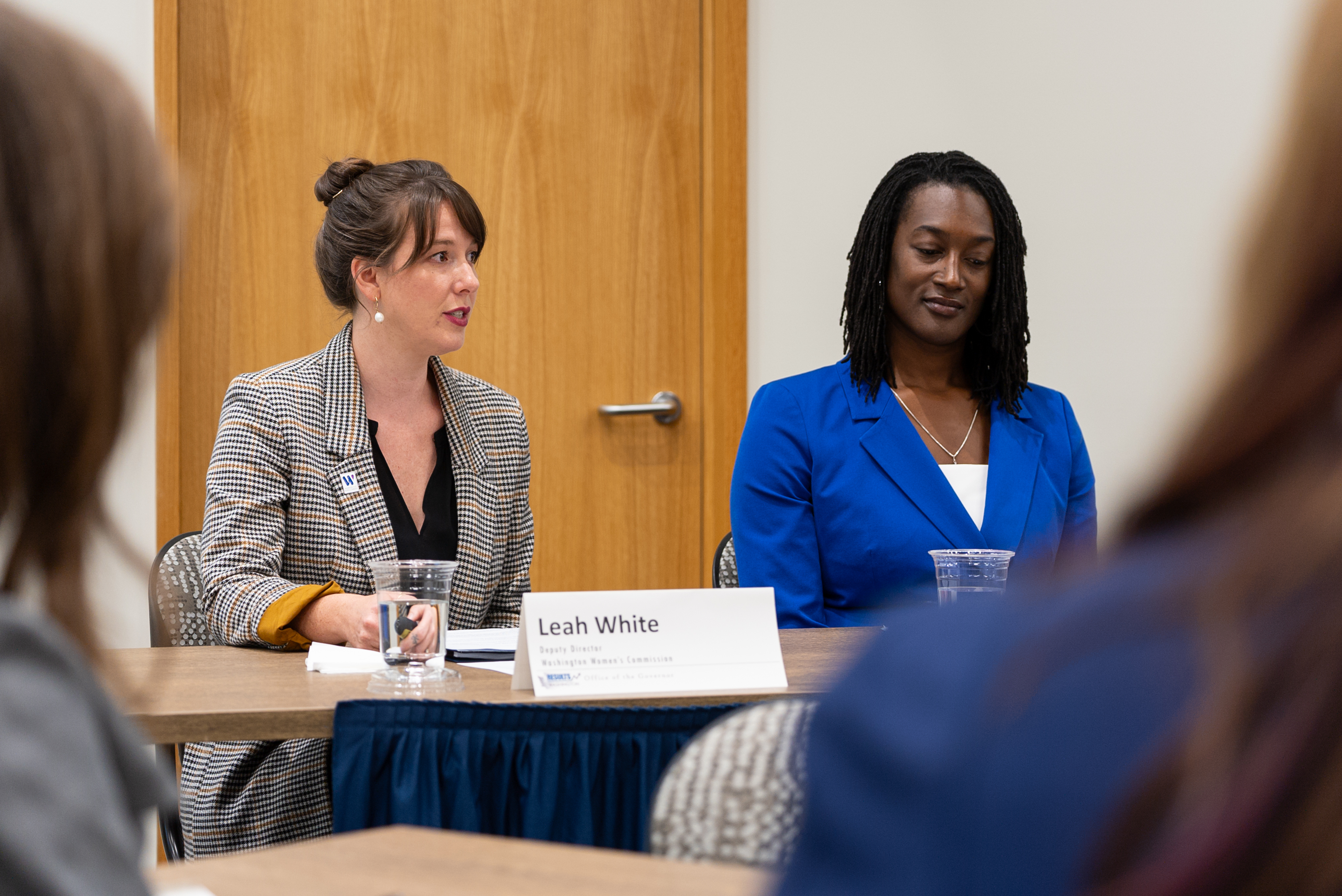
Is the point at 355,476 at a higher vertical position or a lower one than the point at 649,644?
higher

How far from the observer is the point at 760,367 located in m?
3.56

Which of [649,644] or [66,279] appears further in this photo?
[649,644]

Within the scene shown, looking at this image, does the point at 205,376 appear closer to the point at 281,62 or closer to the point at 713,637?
the point at 281,62

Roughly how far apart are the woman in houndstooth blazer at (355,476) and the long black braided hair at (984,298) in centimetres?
68

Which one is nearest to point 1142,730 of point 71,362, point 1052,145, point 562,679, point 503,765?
point 71,362

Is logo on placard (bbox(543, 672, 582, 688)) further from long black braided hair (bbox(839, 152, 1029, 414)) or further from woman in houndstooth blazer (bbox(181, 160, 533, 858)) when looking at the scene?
long black braided hair (bbox(839, 152, 1029, 414))

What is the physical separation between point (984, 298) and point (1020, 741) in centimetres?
226

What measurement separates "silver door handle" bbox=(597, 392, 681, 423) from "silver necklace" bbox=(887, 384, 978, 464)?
43.5 inches

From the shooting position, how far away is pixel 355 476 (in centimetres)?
212

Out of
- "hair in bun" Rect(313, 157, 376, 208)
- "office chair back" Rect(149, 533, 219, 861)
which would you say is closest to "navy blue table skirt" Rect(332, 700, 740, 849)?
"office chair back" Rect(149, 533, 219, 861)

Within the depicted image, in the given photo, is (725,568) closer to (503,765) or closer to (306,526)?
(306,526)

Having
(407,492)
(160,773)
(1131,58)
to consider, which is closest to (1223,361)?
(160,773)

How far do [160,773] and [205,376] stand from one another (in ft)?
9.04

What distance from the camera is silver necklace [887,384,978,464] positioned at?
2385 millimetres
